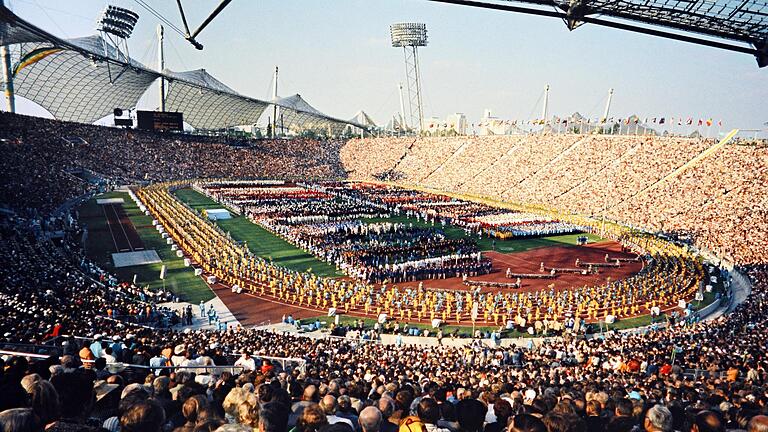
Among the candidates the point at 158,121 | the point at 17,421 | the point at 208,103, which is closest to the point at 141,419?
the point at 17,421

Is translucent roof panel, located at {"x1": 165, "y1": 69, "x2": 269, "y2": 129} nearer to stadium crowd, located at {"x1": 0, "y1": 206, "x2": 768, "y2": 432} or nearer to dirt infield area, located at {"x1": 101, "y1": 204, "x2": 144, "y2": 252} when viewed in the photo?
dirt infield area, located at {"x1": 101, "y1": 204, "x2": 144, "y2": 252}

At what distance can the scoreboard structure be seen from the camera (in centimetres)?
7050

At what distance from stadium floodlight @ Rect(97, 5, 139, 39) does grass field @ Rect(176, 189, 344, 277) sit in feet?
116

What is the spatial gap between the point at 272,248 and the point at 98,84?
5744 cm

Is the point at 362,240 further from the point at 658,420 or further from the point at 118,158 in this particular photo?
the point at 118,158

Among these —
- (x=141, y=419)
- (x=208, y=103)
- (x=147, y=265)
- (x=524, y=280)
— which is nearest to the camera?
(x=141, y=419)

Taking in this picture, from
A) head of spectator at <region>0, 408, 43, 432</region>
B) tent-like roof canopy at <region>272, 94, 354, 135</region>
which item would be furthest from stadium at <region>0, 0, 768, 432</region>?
tent-like roof canopy at <region>272, 94, 354, 135</region>

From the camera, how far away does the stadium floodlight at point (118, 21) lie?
61.8m

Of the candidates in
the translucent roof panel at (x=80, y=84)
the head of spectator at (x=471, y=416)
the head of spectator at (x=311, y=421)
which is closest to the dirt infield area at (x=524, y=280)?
the head of spectator at (x=471, y=416)

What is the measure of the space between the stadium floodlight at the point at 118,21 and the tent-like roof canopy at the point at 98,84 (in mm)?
1871

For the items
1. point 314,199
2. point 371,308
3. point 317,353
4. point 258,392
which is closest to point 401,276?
point 371,308

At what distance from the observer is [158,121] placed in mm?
71062

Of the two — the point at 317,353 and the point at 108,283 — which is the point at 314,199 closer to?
the point at 108,283

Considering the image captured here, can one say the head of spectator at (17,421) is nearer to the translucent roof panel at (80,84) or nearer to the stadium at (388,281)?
the stadium at (388,281)
